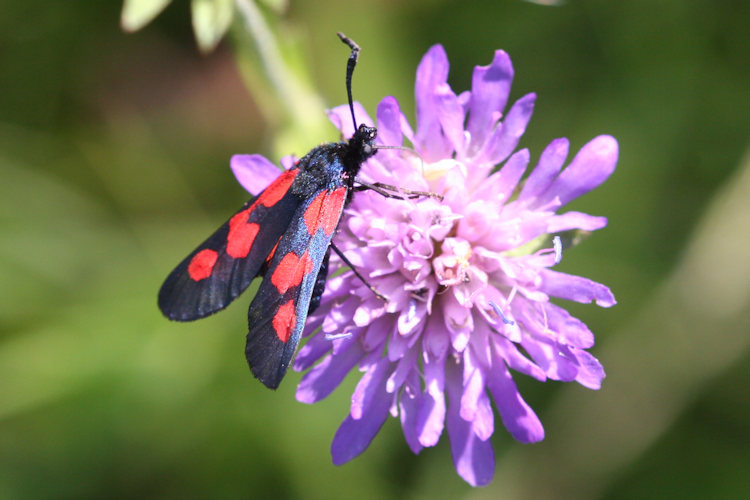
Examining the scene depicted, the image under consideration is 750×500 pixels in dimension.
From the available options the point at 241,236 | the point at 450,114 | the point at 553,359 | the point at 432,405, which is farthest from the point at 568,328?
the point at 241,236

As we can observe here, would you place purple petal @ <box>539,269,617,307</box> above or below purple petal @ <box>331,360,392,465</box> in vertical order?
above

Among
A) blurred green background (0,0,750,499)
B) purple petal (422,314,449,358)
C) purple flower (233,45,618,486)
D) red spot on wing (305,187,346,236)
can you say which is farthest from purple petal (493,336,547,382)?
blurred green background (0,0,750,499)

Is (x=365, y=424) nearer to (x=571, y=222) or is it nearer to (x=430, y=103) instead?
(x=571, y=222)

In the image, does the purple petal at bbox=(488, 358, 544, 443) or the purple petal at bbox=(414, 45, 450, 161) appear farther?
the purple petal at bbox=(414, 45, 450, 161)

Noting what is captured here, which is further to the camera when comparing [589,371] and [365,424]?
[365,424]

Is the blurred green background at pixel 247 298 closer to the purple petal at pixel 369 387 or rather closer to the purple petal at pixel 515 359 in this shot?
the purple petal at pixel 369 387

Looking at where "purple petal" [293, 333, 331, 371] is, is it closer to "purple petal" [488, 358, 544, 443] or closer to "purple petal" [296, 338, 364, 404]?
"purple petal" [296, 338, 364, 404]

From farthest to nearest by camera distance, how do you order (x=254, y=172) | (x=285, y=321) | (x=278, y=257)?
(x=254, y=172) < (x=278, y=257) < (x=285, y=321)
